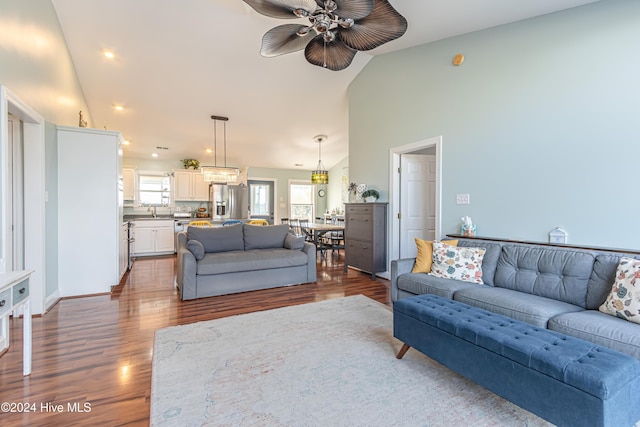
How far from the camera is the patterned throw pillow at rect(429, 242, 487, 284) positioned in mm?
2875

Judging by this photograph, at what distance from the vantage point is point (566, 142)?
2717mm

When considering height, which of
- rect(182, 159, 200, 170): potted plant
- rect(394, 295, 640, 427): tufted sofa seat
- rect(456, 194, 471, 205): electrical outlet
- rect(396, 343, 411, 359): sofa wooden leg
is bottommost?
rect(396, 343, 411, 359): sofa wooden leg

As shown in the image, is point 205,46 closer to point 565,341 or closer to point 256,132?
point 256,132

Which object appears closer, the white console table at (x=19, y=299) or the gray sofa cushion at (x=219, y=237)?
the white console table at (x=19, y=299)

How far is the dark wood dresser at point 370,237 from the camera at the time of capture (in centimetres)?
460

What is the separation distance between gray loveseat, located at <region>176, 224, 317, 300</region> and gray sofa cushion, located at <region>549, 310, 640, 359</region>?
3052mm

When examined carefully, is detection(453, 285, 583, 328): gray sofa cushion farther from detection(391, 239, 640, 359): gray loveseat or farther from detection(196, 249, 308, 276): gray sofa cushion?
detection(196, 249, 308, 276): gray sofa cushion

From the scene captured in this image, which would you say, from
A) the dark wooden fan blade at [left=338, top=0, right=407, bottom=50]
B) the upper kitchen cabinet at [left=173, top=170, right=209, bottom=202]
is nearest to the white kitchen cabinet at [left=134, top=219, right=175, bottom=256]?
the upper kitchen cabinet at [left=173, top=170, right=209, bottom=202]

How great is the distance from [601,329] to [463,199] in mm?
2008

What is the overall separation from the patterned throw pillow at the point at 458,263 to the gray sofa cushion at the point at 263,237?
250cm

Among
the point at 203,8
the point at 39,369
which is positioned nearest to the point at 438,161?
the point at 203,8

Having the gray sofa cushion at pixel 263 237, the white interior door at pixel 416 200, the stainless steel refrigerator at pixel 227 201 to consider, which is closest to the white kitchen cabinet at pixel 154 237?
the stainless steel refrigerator at pixel 227 201

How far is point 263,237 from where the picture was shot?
15.1 feet

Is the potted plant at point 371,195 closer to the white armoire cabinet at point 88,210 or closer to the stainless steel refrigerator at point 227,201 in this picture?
the white armoire cabinet at point 88,210
